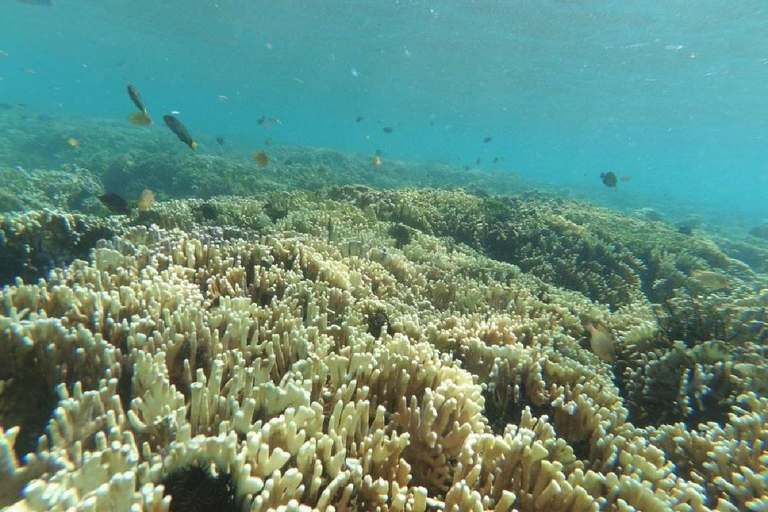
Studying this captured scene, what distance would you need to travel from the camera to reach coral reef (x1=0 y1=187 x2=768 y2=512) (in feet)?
6.09

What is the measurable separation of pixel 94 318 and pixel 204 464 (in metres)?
1.94

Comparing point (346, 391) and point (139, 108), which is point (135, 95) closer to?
point (139, 108)

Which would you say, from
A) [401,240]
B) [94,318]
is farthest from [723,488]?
[401,240]

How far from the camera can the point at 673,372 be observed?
13.2 feet

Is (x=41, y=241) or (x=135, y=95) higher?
(x=135, y=95)

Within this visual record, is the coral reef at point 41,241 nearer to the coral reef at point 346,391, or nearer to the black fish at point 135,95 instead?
the coral reef at point 346,391

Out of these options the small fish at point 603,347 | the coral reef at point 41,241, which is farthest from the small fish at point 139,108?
the small fish at point 603,347

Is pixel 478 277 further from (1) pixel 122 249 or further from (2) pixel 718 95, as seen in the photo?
(2) pixel 718 95

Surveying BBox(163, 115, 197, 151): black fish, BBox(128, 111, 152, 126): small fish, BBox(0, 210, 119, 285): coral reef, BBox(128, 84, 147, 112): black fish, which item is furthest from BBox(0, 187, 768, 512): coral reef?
BBox(128, 111, 152, 126): small fish

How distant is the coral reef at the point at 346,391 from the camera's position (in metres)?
1.86

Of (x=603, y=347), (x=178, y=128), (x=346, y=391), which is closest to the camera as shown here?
(x=346, y=391)

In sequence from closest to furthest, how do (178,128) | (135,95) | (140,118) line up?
1. (178,128)
2. (135,95)
3. (140,118)

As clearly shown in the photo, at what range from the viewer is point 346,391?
102 inches

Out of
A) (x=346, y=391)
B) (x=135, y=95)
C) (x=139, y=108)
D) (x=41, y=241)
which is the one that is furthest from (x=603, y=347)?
(x=139, y=108)
